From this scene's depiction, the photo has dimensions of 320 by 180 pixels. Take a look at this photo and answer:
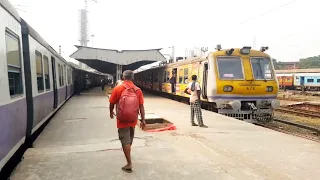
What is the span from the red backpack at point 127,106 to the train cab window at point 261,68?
829 cm

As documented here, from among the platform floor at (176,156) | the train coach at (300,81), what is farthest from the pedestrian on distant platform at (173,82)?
the train coach at (300,81)

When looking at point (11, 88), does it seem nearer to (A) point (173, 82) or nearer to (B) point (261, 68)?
(B) point (261, 68)

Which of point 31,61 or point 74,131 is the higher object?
point 31,61

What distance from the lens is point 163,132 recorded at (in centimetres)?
791

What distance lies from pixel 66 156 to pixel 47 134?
2.75m

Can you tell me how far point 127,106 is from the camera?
4.49 metres

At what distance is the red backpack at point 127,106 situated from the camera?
4479mm

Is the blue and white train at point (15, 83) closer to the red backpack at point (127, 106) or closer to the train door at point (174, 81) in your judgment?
the red backpack at point (127, 106)

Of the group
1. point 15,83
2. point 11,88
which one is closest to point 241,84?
point 15,83

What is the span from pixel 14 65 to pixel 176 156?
317 centimetres

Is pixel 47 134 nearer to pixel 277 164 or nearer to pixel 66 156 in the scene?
pixel 66 156

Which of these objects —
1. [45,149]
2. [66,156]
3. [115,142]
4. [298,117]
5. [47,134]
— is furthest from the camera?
[298,117]

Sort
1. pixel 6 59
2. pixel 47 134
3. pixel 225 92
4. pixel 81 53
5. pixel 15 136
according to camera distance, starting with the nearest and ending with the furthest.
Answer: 1. pixel 6 59
2. pixel 15 136
3. pixel 47 134
4. pixel 225 92
5. pixel 81 53

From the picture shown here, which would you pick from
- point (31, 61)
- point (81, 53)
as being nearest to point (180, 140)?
point (31, 61)
